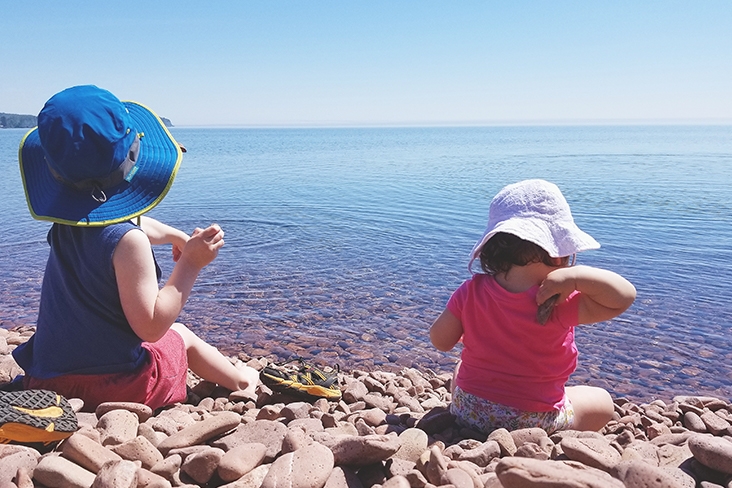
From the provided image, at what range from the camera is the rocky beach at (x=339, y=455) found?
2.23 metres

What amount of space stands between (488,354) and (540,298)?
0.46 meters

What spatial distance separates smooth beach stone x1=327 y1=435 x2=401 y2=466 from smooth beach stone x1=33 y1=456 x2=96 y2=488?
875 mm

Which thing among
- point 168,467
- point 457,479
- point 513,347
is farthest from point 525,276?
point 168,467

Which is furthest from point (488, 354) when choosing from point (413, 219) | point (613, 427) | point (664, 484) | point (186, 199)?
point (186, 199)

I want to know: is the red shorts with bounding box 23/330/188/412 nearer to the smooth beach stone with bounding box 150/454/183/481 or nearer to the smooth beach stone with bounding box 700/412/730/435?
the smooth beach stone with bounding box 150/454/183/481

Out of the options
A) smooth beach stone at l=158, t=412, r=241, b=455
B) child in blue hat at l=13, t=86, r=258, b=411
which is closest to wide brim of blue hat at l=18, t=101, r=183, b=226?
child in blue hat at l=13, t=86, r=258, b=411

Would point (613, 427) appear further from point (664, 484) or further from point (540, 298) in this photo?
point (664, 484)

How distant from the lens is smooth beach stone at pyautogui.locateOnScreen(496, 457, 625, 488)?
6.33 ft

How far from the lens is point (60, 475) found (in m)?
2.32

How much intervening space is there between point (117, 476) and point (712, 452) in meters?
2.09

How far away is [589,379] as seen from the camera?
5602mm

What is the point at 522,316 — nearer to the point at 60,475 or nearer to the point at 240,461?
the point at 240,461

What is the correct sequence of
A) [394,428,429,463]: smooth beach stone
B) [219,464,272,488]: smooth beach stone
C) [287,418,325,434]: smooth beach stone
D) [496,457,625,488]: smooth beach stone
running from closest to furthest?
[496,457,625,488]: smooth beach stone < [219,464,272,488]: smooth beach stone < [394,428,429,463]: smooth beach stone < [287,418,325,434]: smooth beach stone

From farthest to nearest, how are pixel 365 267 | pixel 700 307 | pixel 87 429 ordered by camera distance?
pixel 365 267, pixel 700 307, pixel 87 429
